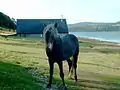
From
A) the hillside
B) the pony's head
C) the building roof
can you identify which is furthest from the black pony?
the hillside

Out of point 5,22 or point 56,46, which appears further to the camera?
point 5,22

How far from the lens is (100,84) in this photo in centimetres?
2062

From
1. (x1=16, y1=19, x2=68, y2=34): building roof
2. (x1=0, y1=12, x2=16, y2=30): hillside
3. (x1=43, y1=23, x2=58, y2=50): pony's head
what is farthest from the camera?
(x1=0, y1=12, x2=16, y2=30): hillside

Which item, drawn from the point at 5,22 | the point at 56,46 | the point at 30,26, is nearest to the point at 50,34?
the point at 56,46

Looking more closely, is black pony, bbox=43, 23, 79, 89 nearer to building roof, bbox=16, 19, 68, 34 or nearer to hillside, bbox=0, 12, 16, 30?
building roof, bbox=16, 19, 68, 34

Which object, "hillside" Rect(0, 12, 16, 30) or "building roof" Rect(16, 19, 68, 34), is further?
"hillside" Rect(0, 12, 16, 30)

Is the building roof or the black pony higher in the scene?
the black pony

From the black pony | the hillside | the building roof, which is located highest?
the black pony

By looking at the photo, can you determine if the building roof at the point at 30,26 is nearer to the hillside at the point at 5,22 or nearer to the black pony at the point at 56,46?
the hillside at the point at 5,22

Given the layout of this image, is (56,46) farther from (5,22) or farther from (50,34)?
(5,22)

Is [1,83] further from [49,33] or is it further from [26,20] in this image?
[26,20]

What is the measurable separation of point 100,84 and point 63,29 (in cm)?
7442

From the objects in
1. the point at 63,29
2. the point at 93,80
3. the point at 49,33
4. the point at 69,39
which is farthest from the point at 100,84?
the point at 63,29

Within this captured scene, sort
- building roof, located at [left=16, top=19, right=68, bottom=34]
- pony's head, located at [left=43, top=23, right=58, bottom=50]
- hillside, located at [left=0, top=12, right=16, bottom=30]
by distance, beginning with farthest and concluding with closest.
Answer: hillside, located at [left=0, top=12, right=16, bottom=30], building roof, located at [left=16, top=19, right=68, bottom=34], pony's head, located at [left=43, top=23, right=58, bottom=50]
